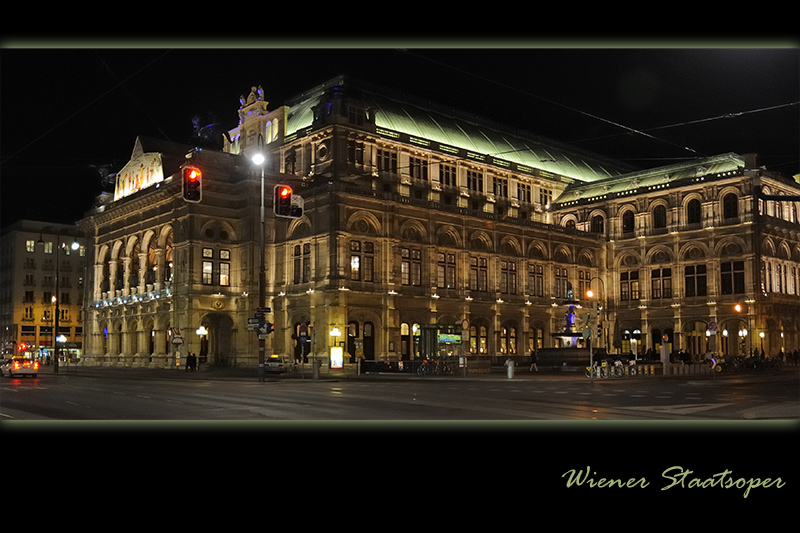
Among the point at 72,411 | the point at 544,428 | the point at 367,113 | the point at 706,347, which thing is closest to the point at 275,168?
the point at 367,113

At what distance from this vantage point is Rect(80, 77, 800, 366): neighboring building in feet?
219

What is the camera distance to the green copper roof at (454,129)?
78.3 metres

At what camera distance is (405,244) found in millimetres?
69312

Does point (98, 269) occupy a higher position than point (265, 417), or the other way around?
point (98, 269)

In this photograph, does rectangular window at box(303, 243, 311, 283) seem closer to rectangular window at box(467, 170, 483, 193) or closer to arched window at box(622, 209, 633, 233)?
rectangular window at box(467, 170, 483, 193)

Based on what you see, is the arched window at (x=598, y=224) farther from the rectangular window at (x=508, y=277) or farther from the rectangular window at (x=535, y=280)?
the rectangular window at (x=508, y=277)

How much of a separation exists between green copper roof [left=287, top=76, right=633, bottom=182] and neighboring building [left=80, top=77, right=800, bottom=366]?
0.29 m

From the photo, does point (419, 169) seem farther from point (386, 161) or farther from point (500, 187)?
point (500, 187)
